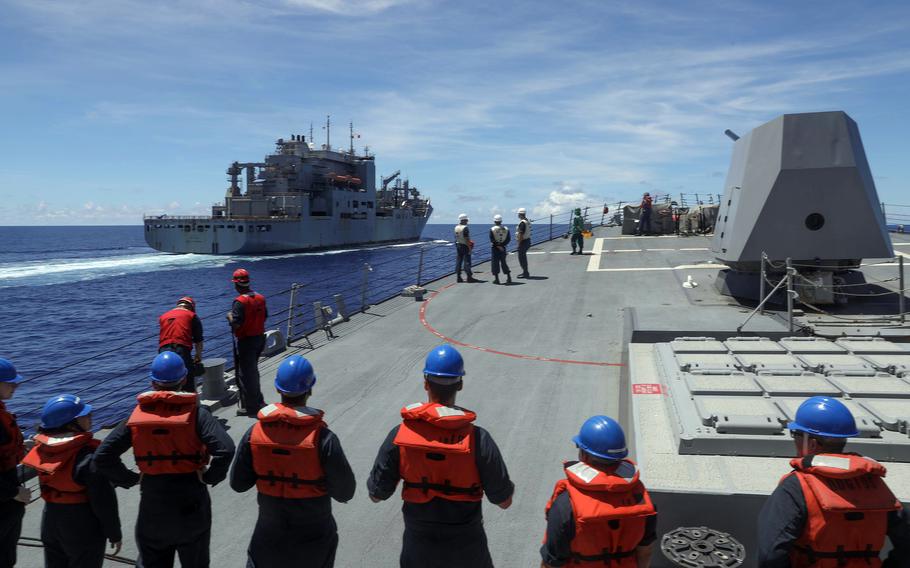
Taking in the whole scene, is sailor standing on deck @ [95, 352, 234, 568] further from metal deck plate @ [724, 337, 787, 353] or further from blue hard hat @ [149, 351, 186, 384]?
metal deck plate @ [724, 337, 787, 353]

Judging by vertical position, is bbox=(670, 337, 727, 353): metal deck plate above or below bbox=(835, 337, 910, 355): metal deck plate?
below

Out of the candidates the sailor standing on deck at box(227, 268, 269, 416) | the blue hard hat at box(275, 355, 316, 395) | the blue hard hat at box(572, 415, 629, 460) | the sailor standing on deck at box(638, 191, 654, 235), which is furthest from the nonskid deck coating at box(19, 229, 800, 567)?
the sailor standing on deck at box(638, 191, 654, 235)

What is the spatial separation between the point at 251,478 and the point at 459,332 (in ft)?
21.3

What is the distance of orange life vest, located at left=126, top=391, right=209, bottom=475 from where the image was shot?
3111 millimetres

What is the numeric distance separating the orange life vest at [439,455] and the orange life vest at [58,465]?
6.00 ft

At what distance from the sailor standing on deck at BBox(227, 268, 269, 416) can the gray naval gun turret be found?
6.19 m

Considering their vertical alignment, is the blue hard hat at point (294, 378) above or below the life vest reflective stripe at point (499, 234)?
below

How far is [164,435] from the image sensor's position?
3.12 m

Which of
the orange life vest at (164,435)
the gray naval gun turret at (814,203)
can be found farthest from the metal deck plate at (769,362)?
the orange life vest at (164,435)

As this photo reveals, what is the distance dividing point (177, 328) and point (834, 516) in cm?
519

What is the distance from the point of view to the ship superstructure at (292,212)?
57781 millimetres

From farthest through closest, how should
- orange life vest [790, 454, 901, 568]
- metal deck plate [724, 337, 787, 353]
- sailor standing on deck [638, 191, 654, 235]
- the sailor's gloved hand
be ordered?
1. sailor standing on deck [638, 191, 654, 235]
2. metal deck plate [724, 337, 787, 353]
3. the sailor's gloved hand
4. orange life vest [790, 454, 901, 568]

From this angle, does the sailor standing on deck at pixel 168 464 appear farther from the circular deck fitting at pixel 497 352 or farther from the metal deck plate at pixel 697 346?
the circular deck fitting at pixel 497 352

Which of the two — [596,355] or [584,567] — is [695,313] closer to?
[596,355]
